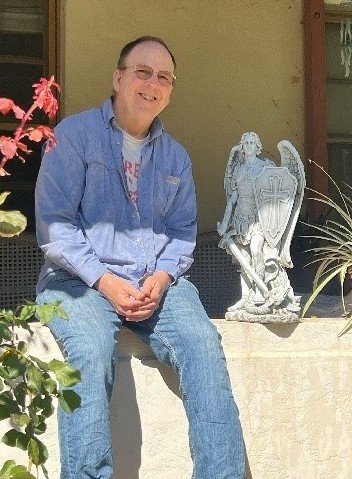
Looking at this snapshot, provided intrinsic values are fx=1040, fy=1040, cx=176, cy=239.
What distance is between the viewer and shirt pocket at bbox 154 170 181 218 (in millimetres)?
3715

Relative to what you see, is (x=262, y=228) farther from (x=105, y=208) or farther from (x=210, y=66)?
(x=210, y=66)

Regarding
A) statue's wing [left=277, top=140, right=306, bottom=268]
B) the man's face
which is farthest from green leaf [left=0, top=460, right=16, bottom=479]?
statue's wing [left=277, top=140, right=306, bottom=268]

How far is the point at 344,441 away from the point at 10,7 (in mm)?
3029

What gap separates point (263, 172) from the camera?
3930 millimetres

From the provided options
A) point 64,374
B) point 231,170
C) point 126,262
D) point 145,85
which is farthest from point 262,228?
point 64,374

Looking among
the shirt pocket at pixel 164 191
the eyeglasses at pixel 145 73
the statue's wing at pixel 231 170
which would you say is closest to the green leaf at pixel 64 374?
the shirt pocket at pixel 164 191

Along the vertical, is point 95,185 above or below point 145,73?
below

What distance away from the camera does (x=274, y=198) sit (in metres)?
3.92

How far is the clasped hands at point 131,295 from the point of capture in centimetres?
343

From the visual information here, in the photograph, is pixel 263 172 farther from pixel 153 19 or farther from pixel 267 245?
pixel 153 19

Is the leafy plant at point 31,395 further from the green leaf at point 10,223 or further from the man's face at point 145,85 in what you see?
the man's face at point 145,85

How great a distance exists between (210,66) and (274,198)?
198 centimetres

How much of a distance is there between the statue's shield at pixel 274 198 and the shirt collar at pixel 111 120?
0.43 metres

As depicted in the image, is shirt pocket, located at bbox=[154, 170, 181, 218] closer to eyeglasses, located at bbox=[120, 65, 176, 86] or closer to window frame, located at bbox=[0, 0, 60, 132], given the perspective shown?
eyeglasses, located at bbox=[120, 65, 176, 86]
